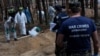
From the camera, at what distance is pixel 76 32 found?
621 centimetres

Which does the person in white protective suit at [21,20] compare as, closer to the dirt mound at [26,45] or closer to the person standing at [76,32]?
the dirt mound at [26,45]

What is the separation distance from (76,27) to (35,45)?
13.2m

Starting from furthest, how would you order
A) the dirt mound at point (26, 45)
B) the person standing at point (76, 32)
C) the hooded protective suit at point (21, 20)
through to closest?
the hooded protective suit at point (21, 20)
the dirt mound at point (26, 45)
the person standing at point (76, 32)

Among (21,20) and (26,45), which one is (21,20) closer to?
(21,20)

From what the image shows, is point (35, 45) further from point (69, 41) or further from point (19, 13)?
point (69, 41)

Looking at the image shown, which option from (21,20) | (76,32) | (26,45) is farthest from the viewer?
(21,20)

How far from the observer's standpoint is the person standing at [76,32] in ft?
20.3

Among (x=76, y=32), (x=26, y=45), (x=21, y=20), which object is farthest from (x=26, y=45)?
(x=76, y=32)

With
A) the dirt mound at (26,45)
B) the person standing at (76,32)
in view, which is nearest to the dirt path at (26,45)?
the dirt mound at (26,45)

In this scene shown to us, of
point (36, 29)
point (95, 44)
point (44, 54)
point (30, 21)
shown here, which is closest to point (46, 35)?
point (36, 29)

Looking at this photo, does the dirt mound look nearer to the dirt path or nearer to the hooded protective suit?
the dirt path

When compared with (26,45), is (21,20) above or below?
above

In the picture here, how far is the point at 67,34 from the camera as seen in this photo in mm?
6234

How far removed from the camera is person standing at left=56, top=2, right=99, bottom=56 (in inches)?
244
